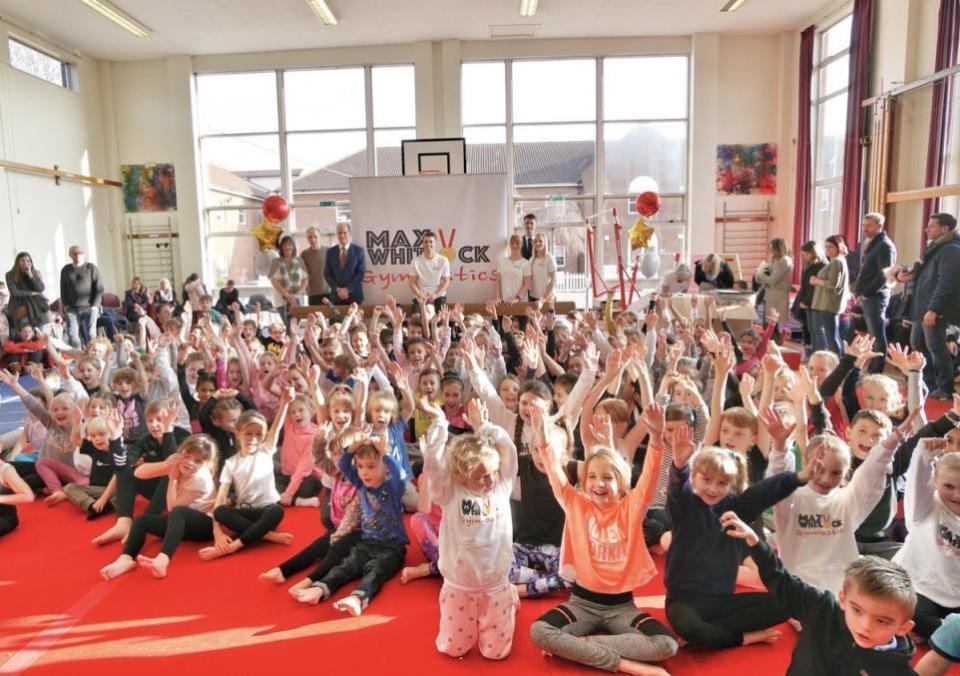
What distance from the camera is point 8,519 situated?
338 centimetres

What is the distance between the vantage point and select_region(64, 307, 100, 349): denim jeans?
7.89 metres

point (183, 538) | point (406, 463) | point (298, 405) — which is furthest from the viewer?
point (298, 405)

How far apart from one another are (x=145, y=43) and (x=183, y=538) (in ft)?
34.9

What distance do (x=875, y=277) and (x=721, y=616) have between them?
16.0 ft

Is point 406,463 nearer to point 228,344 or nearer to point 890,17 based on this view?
point 228,344

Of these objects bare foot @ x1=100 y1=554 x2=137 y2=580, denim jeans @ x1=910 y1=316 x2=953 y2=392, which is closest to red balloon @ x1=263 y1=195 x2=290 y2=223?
bare foot @ x1=100 y1=554 x2=137 y2=580

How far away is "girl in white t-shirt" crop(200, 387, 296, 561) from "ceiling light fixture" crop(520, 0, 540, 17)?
7952 mm

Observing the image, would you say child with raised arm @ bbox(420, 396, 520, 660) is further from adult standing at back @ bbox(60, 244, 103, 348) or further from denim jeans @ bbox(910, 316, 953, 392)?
adult standing at back @ bbox(60, 244, 103, 348)

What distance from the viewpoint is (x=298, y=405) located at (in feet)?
12.5

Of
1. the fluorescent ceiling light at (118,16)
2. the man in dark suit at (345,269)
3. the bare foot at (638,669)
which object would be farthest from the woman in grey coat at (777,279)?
the fluorescent ceiling light at (118,16)

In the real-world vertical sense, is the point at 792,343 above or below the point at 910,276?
below

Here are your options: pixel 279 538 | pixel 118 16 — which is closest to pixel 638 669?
pixel 279 538

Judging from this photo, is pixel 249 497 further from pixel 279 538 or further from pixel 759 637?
pixel 759 637

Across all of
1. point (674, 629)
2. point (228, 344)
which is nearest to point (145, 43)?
point (228, 344)
